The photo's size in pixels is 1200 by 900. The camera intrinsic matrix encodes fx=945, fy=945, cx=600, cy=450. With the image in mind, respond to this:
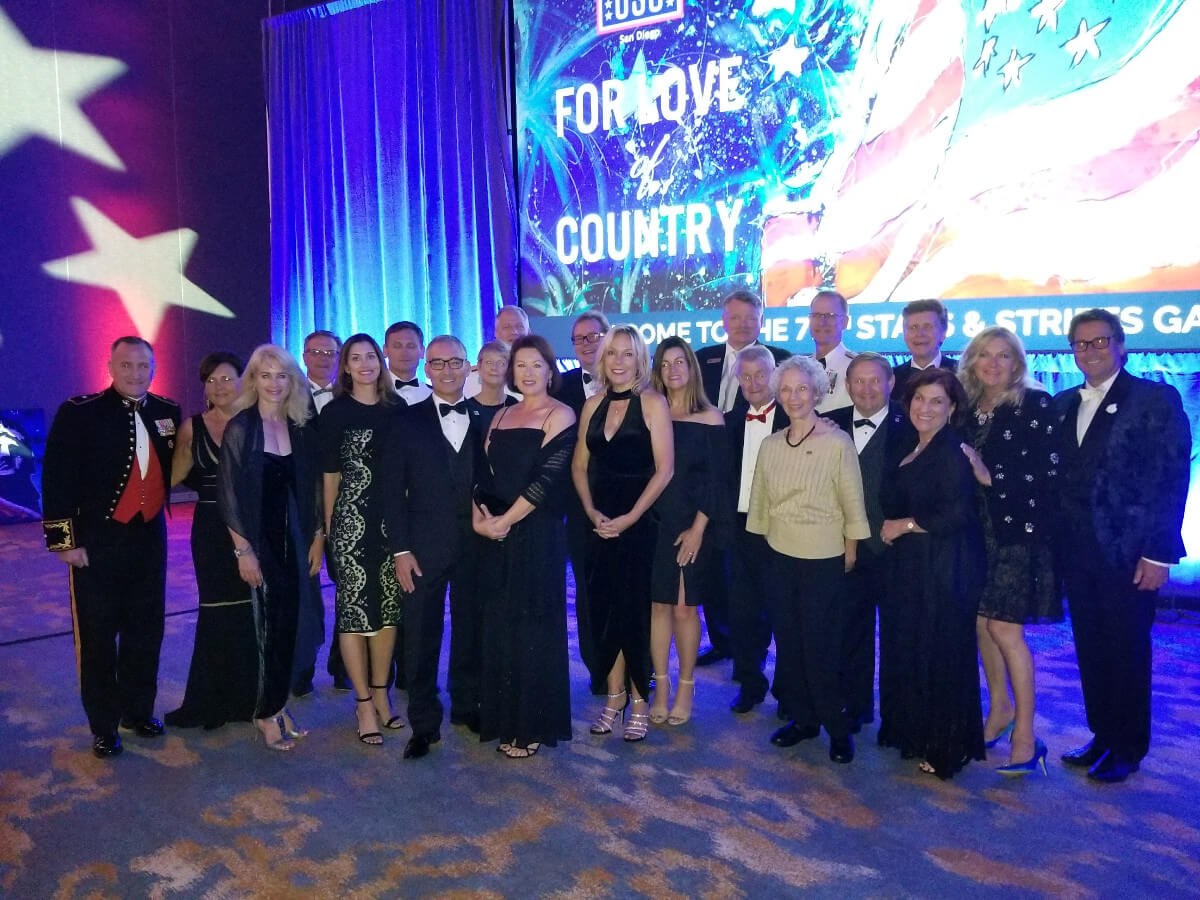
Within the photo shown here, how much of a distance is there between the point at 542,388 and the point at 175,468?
1482 millimetres

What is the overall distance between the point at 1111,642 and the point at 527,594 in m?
1.95

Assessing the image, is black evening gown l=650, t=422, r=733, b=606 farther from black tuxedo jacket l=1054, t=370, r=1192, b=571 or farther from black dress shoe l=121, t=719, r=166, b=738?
black dress shoe l=121, t=719, r=166, b=738

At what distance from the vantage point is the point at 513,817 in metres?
2.90

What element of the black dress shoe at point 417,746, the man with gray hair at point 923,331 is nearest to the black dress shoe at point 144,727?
the black dress shoe at point 417,746

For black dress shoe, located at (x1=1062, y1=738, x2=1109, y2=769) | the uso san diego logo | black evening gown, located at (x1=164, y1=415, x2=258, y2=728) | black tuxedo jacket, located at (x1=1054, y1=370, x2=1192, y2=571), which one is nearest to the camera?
black tuxedo jacket, located at (x1=1054, y1=370, x2=1192, y2=571)

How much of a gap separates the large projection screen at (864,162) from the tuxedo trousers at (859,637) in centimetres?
265

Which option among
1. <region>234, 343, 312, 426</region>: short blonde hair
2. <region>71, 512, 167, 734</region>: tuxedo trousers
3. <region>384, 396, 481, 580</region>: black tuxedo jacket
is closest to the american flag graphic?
<region>384, 396, 481, 580</region>: black tuxedo jacket

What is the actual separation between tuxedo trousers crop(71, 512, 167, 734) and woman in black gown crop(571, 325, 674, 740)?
5.49 feet

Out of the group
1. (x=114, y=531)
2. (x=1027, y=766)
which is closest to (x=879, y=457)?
(x=1027, y=766)

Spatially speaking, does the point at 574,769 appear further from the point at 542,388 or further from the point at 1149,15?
the point at 1149,15

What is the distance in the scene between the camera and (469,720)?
11.9 feet

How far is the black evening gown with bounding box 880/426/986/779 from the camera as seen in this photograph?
120 inches

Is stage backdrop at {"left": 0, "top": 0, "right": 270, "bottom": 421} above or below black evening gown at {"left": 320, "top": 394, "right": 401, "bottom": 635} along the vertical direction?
above

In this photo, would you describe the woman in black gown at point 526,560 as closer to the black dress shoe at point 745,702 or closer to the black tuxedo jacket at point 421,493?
the black tuxedo jacket at point 421,493
